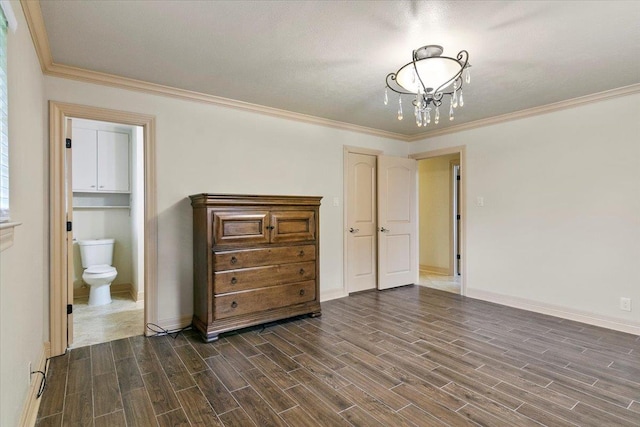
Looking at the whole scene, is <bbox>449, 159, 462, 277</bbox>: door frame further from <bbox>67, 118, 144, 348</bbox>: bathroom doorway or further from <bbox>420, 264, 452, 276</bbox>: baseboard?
<bbox>67, 118, 144, 348</bbox>: bathroom doorway

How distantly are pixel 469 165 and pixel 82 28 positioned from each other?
14.0 ft

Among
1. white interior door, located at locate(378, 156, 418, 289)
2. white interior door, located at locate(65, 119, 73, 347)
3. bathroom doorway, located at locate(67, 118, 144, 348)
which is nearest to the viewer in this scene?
white interior door, located at locate(65, 119, 73, 347)

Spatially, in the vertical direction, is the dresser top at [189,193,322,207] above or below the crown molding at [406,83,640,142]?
below

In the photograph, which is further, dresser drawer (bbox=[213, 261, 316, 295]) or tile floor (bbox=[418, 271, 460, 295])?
tile floor (bbox=[418, 271, 460, 295])

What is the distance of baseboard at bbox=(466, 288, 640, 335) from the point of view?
10.2 feet

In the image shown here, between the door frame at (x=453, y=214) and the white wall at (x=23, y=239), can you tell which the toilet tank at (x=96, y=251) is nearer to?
the white wall at (x=23, y=239)

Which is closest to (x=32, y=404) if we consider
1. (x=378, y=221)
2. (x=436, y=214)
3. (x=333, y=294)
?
(x=333, y=294)

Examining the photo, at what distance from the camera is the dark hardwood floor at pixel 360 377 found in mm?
1833

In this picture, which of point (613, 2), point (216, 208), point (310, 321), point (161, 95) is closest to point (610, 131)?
point (613, 2)

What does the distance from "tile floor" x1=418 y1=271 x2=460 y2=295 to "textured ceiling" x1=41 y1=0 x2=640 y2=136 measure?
2.81 m

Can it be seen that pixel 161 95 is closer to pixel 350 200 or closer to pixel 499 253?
pixel 350 200

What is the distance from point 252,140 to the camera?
363 centimetres

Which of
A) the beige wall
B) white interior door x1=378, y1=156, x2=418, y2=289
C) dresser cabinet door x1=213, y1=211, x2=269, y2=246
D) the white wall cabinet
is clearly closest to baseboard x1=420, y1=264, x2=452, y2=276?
the beige wall

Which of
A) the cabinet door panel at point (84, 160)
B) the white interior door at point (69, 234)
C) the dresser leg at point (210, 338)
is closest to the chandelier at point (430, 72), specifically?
the dresser leg at point (210, 338)
